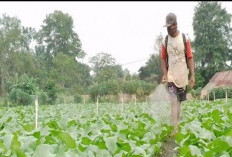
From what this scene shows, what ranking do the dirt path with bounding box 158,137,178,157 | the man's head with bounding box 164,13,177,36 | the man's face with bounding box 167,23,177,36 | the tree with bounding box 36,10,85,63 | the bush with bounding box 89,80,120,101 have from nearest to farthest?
the dirt path with bounding box 158,137,178,157, the man's head with bounding box 164,13,177,36, the man's face with bounding box 167,23,177,36, the bush with bounding box 89,80,120,101, the tree with bounding box 36,10,85,63

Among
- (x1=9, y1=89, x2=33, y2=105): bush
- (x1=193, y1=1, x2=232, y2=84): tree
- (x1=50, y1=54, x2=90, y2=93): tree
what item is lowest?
(x1=9, y1=89, x2=33, y2=105): bush

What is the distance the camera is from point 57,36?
206ft

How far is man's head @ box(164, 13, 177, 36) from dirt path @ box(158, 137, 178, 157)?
145 cm

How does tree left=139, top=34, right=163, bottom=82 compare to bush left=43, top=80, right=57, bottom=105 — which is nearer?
bush left=43, top=80, right=57, bottom=105

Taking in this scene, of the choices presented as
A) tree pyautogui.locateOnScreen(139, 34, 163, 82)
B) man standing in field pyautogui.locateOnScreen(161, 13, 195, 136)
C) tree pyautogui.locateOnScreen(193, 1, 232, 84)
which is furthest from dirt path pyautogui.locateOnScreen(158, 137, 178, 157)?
tree pyautogui.locateOnScreen(139, 34, 163, 82)

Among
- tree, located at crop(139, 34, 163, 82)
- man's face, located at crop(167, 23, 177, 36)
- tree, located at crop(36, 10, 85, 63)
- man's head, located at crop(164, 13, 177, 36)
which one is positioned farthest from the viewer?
tree, located at crop(36, 10, 85, 63)

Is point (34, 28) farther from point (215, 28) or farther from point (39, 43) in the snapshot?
point (215, 28)

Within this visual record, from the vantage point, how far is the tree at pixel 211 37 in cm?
4825

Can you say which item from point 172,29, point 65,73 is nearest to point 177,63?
point 172,29

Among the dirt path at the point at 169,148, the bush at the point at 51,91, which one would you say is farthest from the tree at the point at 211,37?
the dirt path at the point at 169,148

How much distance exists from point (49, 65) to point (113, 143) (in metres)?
58.4

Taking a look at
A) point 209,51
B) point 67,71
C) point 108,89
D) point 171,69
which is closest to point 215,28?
point 209,51

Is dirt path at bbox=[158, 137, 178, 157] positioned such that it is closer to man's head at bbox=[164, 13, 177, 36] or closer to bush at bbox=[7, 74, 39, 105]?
man's head at bbox=[164, 13, 177, 36]

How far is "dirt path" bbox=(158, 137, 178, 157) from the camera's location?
4641mm
